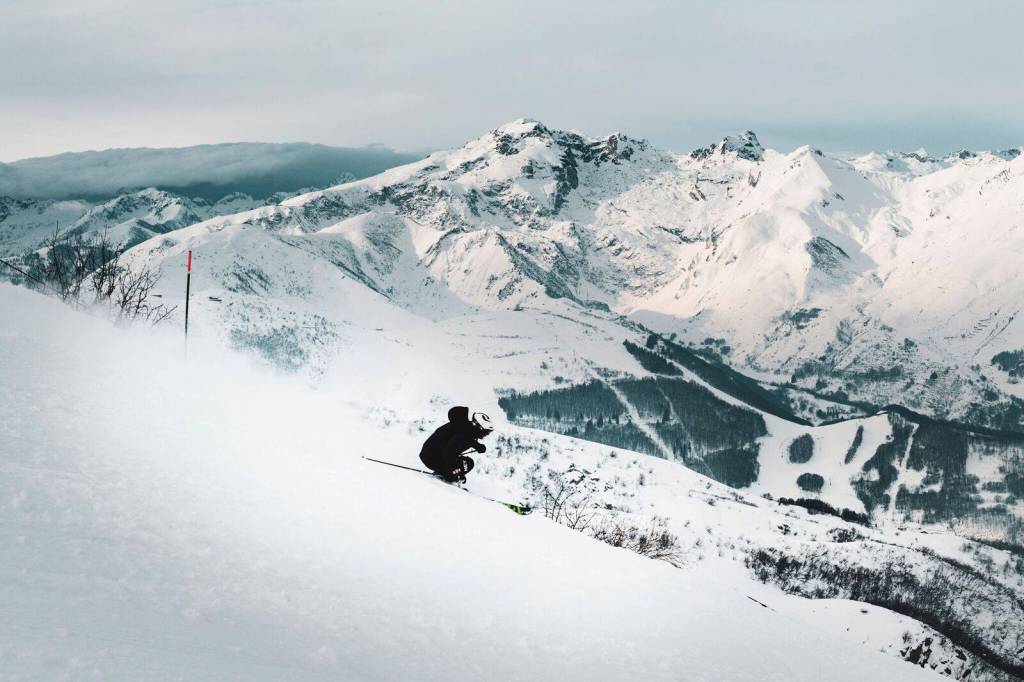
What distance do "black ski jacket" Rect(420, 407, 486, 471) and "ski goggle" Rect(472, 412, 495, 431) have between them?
→ 158mm

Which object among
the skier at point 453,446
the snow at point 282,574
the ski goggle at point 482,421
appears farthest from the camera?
the skier at point 453,446

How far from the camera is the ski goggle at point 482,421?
17375 mm

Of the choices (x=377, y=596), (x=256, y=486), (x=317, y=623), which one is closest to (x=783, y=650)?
(x=377, y=596)

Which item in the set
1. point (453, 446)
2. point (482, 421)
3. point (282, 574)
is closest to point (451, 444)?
point (453, 446)

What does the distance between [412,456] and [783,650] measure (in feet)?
37.8

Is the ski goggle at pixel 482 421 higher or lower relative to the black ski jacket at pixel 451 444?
higher

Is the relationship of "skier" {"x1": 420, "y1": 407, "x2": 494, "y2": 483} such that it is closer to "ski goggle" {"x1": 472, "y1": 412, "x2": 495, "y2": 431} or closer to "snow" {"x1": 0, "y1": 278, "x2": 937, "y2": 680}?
"ski goggle" {"x1": 472, "y1": 412, "x2": 495, "y2": 431}

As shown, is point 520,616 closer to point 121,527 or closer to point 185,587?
point 185,587

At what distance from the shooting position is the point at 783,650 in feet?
38.7

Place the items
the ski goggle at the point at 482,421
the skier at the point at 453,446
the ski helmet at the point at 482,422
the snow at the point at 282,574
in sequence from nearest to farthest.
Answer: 1. the snow at the point at 282,574
2. the ski helmet at the point at 482,422
3. the ski goggle at the point at 482,421
4. the skier at the point at 453,446

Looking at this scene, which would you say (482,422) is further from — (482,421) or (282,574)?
(282,574)

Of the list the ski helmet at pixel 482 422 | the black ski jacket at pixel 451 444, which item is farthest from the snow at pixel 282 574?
the ski helmet at pixel 482 422

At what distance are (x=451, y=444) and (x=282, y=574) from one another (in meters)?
9.25

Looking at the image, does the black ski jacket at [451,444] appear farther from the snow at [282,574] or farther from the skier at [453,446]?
the snow at [282,574]
